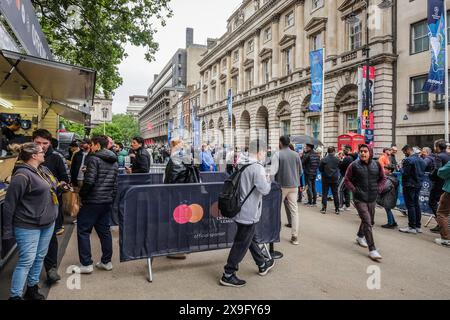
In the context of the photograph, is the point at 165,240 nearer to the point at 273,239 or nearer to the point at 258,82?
the point at 273,239

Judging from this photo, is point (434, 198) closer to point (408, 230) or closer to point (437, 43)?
point (408, 230)

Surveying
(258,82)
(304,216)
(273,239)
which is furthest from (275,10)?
(273,239)

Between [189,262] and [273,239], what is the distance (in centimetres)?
148

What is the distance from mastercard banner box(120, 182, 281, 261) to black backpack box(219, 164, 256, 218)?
2.54ft

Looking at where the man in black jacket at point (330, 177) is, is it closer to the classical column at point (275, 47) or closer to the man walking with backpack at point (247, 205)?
the man walking with backpack at point (247, 205)

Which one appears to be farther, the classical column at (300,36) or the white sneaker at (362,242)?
the classical column at (300,36)

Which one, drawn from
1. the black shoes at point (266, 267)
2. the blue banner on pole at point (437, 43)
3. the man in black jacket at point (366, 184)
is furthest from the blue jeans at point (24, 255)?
the blue banner on pole at point (437, 43)

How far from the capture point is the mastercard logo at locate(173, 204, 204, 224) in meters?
4.93

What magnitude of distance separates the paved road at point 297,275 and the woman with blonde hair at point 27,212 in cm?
61

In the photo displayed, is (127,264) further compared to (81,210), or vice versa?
(127,264)

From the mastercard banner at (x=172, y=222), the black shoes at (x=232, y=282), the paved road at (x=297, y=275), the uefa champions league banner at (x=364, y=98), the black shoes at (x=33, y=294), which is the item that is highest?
the uefa champions league banner at (x=364, y=98)

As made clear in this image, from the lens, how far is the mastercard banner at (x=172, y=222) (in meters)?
4.63

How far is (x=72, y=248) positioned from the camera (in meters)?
6.08

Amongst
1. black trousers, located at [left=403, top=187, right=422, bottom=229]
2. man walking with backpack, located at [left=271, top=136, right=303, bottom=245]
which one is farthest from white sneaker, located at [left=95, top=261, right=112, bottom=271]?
black trousers, located at [left=403, top=187, right=422, bottom=229]
